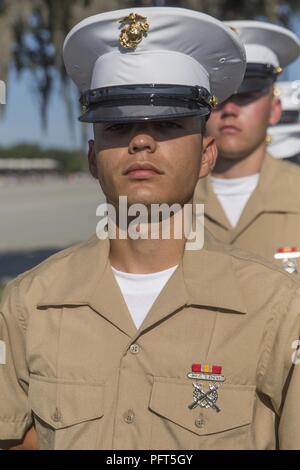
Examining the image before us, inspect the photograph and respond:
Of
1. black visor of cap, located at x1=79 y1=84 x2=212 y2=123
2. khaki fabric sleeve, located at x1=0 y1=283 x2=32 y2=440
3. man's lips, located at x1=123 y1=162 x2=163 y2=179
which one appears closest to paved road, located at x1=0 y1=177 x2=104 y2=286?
khaki fabric sleeve, located at x1=0 y1=283 x2=32 y2=440

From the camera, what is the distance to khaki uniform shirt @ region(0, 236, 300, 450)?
6.64 ft

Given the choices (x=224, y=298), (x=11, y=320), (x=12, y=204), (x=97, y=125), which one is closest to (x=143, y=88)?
(x=97, y=125)

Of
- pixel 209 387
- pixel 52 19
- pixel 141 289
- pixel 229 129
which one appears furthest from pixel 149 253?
pixel 52 19

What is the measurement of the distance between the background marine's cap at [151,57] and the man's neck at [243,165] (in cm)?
137

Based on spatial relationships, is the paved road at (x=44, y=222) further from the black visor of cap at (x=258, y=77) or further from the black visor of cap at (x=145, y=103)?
the black visor of cap at (x=145, y=103)

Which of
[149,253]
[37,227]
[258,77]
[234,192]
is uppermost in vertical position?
[258,77]

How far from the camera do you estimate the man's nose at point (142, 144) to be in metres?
1.99

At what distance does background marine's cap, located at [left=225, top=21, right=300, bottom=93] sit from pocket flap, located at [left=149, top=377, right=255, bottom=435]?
1.83 meters

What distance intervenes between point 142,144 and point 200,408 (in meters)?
0.72

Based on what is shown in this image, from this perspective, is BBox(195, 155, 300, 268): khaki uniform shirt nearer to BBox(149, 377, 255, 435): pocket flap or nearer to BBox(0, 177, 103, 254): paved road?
BBox(149, 377, 255, 435): pocket flap

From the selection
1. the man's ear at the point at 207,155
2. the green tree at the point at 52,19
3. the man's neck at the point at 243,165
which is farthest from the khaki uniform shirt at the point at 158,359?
the green tree at the point at 52,19

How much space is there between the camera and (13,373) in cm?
223

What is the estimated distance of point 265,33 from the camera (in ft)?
12.0

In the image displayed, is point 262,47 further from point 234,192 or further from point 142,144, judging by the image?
point 142,144
